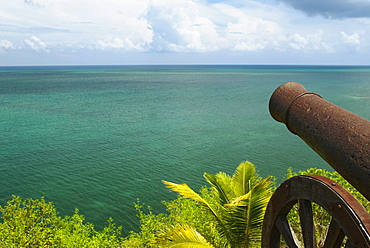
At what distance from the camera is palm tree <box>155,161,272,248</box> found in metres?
6.38

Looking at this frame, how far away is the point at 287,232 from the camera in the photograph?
14.8ft

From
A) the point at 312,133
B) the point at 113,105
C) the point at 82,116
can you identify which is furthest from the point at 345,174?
the point at 113,105

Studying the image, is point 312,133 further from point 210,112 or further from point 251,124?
point 210,112

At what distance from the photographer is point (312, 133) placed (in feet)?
12.5

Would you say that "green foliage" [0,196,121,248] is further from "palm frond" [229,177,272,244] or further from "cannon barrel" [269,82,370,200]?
"cannon barrel" [269,82,370,200]

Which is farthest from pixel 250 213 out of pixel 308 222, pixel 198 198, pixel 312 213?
pixel 312 213

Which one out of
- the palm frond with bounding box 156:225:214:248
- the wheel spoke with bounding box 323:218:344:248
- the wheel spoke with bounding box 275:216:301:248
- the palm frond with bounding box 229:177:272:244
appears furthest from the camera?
the palm frond with bounding box 229:177:272:244

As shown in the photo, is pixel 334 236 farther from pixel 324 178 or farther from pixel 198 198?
pixel 198 198

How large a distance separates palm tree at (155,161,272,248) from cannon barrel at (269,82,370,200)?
2.66 metres

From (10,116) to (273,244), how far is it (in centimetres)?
4229

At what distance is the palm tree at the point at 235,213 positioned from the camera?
638cm

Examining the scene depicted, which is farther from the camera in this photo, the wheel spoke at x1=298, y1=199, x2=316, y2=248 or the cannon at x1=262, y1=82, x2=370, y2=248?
the wheel spoke at x1=298, y1=199, x2=316, y2=248

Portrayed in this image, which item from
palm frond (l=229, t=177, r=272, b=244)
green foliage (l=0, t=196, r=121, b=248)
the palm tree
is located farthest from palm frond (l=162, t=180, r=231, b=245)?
green foliage (l=0, t=196, r=121, b=248)

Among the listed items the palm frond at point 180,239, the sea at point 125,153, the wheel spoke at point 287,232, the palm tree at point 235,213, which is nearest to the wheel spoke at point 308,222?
the wheel spoke at point 287,232
